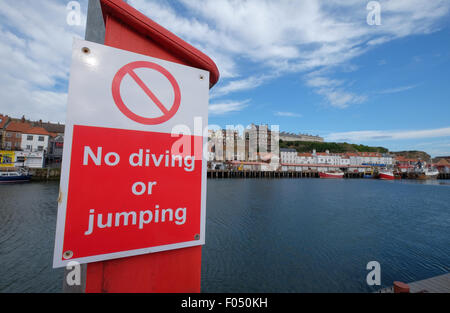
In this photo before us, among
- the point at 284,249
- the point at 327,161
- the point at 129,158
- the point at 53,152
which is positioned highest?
the point at 327,161

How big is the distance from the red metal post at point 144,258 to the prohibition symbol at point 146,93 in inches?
5.5

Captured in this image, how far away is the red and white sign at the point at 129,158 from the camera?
1320mm

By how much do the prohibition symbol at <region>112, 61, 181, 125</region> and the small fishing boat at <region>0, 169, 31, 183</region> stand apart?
4263 centimetres

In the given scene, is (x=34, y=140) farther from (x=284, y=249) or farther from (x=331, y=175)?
(x=331, y=175)

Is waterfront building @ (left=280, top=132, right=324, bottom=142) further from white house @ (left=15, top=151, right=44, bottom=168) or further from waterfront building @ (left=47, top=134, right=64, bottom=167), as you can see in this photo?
white house @ (left=15, top=151, right=44, bottom=168)

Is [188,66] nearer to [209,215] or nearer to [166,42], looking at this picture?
[166,42]

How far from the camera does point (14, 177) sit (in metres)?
30.0

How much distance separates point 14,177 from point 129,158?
Result: 4277cm

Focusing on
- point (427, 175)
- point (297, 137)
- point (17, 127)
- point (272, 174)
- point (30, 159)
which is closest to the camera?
point (30, 159)

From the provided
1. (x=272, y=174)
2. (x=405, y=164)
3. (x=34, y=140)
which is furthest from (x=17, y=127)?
(x=405, y=164)

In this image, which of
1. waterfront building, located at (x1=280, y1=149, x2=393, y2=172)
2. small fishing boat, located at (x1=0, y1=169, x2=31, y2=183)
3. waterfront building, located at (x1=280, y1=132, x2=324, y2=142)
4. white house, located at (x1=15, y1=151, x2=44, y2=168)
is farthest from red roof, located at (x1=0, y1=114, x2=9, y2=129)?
waterfront building, located at (x1=280, y1=132, x2=324, y2=142)

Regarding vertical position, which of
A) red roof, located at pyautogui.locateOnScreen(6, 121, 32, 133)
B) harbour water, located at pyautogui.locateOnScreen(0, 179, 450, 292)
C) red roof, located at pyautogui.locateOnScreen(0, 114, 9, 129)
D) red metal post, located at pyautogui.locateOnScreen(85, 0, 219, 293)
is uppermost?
red roof, located at pyautogui.locateOnScreen(0, 114, 9, 129)

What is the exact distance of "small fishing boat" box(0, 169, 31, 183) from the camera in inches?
1160
